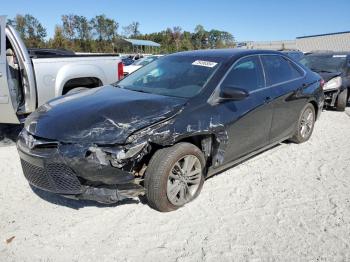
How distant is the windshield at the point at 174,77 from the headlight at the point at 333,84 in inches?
216

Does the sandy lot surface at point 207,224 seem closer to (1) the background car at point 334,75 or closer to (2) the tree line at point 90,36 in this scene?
(1) the background car at point 334,75

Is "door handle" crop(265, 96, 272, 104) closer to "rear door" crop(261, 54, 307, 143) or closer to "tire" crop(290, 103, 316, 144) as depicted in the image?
"rear door" crop(261, 54, 307, 143)

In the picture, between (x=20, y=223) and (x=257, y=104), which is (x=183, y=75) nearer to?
(x=257, y=104)

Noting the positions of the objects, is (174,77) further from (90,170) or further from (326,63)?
(326,63)

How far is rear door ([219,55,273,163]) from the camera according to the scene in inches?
163

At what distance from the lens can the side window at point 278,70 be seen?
16.3 ft

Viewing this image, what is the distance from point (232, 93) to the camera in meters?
3.92

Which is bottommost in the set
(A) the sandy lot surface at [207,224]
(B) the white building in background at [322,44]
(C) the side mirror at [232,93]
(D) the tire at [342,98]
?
(A) the sandy lot surface at [207,224]

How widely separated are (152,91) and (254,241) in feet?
6.71

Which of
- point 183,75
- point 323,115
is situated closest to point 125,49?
point 323,115

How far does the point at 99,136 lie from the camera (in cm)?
331

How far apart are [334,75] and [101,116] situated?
7424 mm

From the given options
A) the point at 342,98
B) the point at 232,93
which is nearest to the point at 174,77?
the point at 232,93

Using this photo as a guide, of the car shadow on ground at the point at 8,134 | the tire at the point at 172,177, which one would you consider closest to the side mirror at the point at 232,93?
the tire at the point at 172,177
